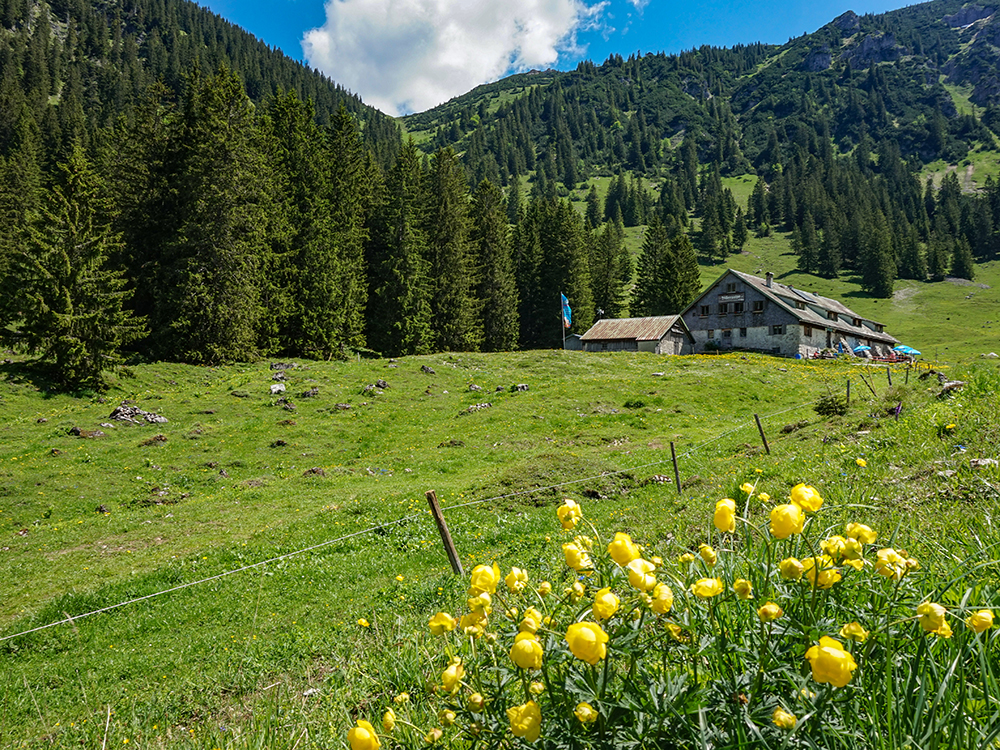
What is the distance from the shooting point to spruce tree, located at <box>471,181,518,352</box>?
59.4 meters

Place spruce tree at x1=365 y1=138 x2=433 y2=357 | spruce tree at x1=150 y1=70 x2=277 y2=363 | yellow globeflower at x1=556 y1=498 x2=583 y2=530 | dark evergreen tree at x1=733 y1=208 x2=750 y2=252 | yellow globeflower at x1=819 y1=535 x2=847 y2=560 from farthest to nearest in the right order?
dark evergreen tree at x1=733 y1=208 x2=750 y2=252
spruce tree at x1=365 y1=138 x2=433 y2=357
spruce tree at x1=150 y1=70 x2=277 y2=363
yellow globeflower at x1=556 y1=498 x2=583 y2=530
yellow globeflower at x1=819 y1=535 x2=847 y2=560

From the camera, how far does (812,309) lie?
62.5 meters

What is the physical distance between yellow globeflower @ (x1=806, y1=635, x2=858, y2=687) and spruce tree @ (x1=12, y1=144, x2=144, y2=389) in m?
30.4

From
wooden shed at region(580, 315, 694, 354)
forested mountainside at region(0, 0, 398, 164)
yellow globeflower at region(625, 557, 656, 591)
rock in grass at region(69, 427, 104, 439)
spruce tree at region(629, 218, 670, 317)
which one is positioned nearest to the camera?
yellow globeflower at region(625, 557, 656, 591)

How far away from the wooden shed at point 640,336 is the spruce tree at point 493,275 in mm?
9371

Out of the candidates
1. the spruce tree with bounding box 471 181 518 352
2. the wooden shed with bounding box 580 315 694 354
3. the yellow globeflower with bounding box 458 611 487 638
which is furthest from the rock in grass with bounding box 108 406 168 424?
the wooden shed with bounding box 580 315 694 354

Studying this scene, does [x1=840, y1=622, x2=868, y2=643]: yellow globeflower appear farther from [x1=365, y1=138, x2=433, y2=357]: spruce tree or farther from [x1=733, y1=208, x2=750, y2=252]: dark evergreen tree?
[x1=733, y1=208, x2=750, y2=252]: dark evergreen tree

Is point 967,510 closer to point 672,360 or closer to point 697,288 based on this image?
point 672,360

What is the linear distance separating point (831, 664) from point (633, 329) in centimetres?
5925

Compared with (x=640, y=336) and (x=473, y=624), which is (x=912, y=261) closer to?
(x=640, y=336)

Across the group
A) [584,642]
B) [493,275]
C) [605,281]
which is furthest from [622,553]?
[605,281]

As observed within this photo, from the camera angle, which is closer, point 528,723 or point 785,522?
point 528,723

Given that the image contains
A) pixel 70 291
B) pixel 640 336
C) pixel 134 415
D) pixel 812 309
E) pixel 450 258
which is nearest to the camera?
pixel 134 415

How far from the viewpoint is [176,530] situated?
13445 millimetres
